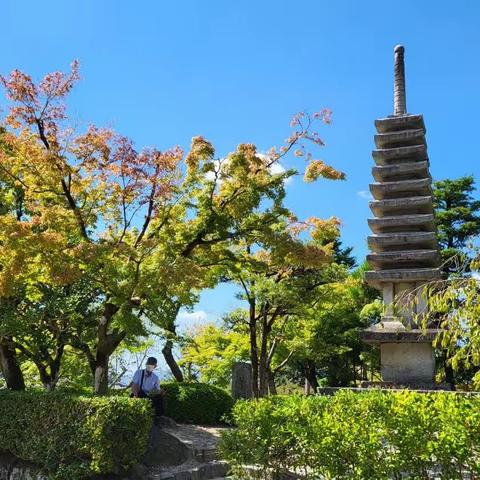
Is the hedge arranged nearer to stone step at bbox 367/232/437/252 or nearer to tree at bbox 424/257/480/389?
tree at bbox 424/257/480/389

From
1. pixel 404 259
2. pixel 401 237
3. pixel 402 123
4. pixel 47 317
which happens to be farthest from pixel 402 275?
pixel 47 317

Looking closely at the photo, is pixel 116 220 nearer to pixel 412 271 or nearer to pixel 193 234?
pixel 193 234

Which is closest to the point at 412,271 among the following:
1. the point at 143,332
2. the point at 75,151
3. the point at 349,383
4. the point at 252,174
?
the point at 252,174

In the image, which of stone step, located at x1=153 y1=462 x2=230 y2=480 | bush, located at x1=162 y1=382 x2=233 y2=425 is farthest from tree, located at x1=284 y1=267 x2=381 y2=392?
stone step, located at x1=153 y1=462 x2=230 y2=480

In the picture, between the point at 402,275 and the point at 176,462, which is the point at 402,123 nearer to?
the point at 402,275

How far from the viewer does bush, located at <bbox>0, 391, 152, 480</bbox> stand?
9.13 meters

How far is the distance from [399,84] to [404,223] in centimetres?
517

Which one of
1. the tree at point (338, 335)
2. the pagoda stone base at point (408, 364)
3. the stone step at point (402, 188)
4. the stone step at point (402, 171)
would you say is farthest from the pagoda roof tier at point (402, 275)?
the tree at point (338, 335)

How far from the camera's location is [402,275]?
55.6 feet

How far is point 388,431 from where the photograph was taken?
5.86m

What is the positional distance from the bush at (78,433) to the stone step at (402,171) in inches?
463

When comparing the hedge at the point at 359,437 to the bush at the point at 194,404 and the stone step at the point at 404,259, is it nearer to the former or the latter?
the bush at the point at 194,404

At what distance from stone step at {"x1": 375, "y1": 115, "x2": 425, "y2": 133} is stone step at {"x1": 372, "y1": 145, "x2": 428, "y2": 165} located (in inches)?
29.4

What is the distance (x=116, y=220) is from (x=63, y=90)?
10.2 feet
